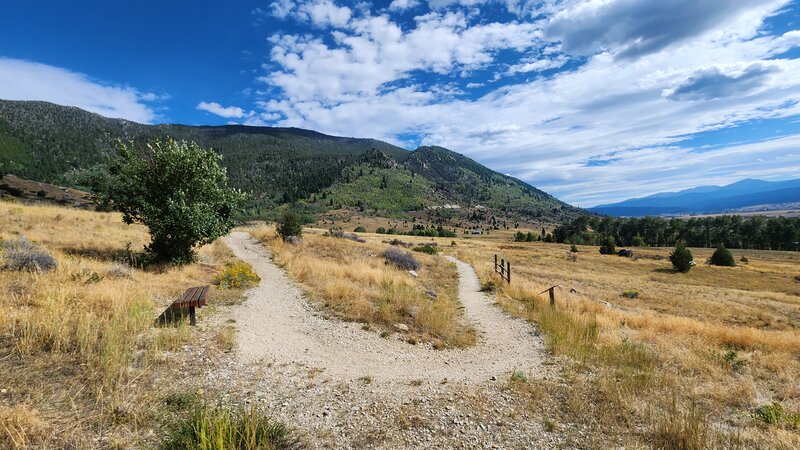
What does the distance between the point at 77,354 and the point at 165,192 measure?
11465mm

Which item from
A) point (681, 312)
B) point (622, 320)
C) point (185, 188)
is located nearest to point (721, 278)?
point (681, 312)

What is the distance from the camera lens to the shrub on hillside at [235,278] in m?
14.7

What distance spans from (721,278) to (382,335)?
237 ft

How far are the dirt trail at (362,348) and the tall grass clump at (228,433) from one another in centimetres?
244

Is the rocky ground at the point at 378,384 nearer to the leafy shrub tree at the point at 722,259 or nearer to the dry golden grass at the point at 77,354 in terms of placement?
the dry golden grass at the point at 77,354

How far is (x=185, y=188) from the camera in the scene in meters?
16.1

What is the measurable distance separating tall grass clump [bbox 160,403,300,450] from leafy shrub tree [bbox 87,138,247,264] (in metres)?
12.5

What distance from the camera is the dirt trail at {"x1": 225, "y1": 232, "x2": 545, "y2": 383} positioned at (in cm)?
798

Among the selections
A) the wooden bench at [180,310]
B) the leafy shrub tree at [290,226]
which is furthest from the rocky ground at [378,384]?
the leafy shrub tree at [290,226]

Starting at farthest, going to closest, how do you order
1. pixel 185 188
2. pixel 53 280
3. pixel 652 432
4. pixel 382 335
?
pixel 185 188
pixel 382 335
pixel 53 280
pixel 652 432

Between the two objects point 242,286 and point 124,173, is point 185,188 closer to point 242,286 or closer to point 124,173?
point 124,173

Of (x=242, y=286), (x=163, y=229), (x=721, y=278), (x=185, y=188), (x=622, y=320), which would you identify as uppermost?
(x=185, y=188)

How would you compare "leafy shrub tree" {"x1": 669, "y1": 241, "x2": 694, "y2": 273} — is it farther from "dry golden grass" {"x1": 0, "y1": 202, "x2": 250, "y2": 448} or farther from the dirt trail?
"dry golden grass" {"x1": 0, "y1": 202, "x2": 250, "y2": 448}

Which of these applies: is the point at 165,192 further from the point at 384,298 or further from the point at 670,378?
the point at 670,378
